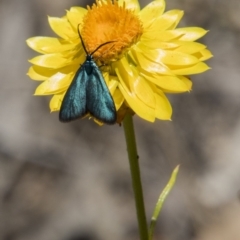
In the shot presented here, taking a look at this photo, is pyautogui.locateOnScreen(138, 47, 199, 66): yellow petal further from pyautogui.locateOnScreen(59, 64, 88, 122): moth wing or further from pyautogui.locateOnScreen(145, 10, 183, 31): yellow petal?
pyautogui.locateOnScreen(59, 64, 88, 122): moth wing

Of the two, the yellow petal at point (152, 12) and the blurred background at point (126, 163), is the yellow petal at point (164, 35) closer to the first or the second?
the yellow petal at point (152, 12)

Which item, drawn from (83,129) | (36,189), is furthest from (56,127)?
(36,189)

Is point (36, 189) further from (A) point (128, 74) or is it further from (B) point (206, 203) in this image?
(A) point (128, 74)

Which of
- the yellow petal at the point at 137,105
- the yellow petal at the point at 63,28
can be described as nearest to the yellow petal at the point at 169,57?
the yellow petal at the point at 137,105

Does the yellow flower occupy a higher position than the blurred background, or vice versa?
the yellow flower

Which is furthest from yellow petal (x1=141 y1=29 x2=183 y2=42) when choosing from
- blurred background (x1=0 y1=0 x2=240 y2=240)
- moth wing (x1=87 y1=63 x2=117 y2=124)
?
blurred background (x1=0 y1=0 x2=240 y2=240)

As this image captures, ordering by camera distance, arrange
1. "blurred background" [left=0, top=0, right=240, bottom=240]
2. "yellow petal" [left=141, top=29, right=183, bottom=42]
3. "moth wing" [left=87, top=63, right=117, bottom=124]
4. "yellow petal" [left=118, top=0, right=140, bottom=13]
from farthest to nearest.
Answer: "blurred background" [left=0, top=0, right=240, bottom=240]
"yellow petal" [left=118, top=0, right=140, bottom=13]
"yellow petal" [left=141, top=29, right=183, bottom=42]
"moth wing" [left=87, top=63, right=117, bottom=124]
